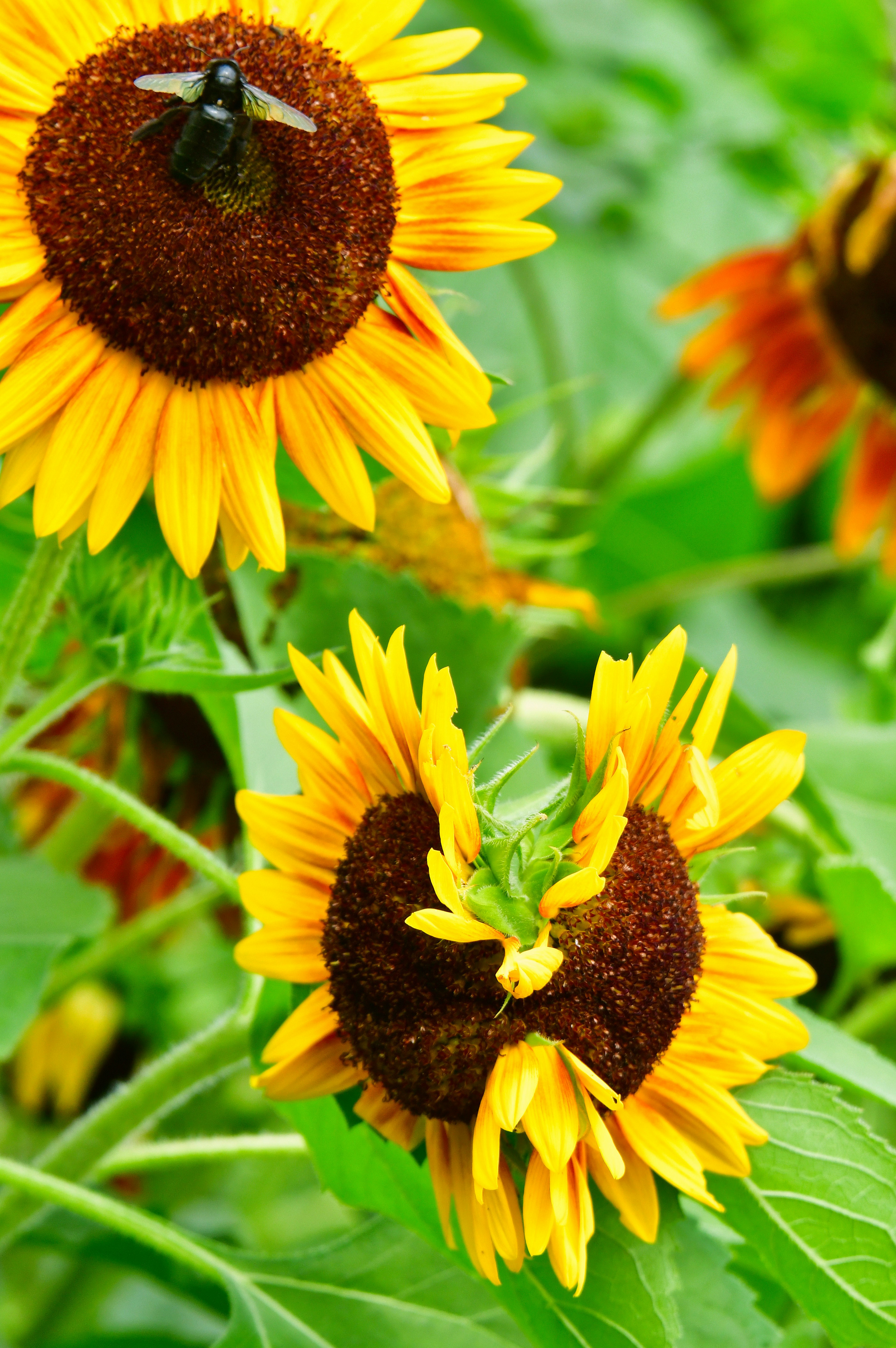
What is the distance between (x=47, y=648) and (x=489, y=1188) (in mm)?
249

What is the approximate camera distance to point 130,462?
1.12ft

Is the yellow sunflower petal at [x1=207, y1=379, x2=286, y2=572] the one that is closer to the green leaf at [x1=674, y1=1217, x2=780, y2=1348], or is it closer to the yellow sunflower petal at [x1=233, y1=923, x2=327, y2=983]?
the yellow sunflower petal at [x1=233, y1=923, x2=327, y2=983]

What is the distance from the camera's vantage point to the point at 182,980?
77cm

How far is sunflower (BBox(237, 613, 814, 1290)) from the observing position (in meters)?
0.31

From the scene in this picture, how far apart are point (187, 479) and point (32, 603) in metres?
0.05

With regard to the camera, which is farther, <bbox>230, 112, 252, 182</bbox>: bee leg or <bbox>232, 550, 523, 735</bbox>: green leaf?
<bbox>232, 550, 523, 735</bbox>: green leaf

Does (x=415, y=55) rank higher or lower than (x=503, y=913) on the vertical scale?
higher

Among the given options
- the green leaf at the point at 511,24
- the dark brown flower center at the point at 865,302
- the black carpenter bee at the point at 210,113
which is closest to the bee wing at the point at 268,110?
the black carpenter bee at the point at 210,113

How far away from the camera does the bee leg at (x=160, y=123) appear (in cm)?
32

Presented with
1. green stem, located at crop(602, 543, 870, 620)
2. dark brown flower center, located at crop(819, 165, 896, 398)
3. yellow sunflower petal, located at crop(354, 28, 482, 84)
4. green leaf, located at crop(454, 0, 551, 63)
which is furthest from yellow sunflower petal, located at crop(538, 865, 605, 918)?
green leaf, located at crop(454, 0, 551, 63)

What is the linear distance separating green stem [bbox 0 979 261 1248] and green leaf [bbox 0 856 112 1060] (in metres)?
0.04

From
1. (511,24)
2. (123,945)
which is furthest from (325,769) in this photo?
(511,24)

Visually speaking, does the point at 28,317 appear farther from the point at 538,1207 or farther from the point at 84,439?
the point at 538,1207

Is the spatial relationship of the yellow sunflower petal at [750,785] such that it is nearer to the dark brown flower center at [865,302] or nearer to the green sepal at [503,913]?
the green sepal at [503,913]
